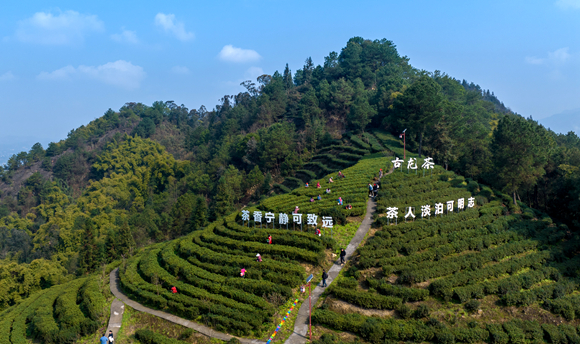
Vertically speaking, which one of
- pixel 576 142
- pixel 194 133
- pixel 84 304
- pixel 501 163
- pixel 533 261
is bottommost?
pixel 84 304

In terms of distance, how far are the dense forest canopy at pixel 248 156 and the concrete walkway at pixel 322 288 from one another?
1616 cm

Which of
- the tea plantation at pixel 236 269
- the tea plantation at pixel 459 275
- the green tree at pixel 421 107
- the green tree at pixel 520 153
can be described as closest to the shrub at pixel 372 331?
the tea plantation at pixel 459 275

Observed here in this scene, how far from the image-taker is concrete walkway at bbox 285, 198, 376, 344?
20.2 metres

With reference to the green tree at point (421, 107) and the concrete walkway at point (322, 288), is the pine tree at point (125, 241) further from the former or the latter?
the green tree at point (421, 107)

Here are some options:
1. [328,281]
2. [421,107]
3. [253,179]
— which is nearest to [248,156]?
[253,179]

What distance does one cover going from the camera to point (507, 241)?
91.8 feet

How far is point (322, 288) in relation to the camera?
931 inches

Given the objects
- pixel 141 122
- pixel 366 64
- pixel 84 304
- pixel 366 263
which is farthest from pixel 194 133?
pixel 366 263

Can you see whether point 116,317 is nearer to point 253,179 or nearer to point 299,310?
point 299,310

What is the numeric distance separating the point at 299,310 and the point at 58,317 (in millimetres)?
18138

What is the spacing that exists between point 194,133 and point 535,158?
327 ft

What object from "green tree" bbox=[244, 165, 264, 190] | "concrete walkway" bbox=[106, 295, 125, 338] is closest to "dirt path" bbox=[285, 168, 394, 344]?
"concrete walkway" bbox=[106, 295, 125, 338]

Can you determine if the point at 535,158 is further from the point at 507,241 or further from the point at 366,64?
the point at 366,64

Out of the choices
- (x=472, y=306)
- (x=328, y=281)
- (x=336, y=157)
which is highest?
(x=336, y=157)
